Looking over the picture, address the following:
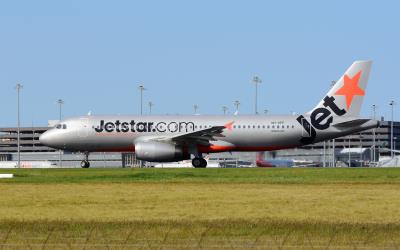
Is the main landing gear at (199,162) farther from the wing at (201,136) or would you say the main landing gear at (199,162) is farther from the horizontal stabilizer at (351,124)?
the horizontal stabilizer at (351,124)

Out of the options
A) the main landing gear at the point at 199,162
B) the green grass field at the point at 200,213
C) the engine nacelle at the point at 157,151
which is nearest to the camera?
the green grass field at the point at 200,213

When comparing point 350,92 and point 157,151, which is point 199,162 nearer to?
point 157,151

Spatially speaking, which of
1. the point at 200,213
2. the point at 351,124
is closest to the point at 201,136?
the point at 351,124

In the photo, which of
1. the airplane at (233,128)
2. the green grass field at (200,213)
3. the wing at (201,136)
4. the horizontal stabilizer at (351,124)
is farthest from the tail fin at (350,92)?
the green grass field at (200,213)

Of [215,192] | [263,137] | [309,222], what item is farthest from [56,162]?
[309,222]

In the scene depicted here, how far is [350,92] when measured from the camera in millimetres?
72750

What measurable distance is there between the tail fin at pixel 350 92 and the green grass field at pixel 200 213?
23.2 meters

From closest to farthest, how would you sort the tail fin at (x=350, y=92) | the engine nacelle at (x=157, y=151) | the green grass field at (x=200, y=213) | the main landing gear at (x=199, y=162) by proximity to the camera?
the green grass field at (x=200, y=213) → the engine nacelle at (x=157, y=151) → the main landing gear at (x=199, y=162) → the tail fin at (x=350, y=92)

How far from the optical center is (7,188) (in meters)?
42.1

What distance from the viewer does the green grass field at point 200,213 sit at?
21.8 meters

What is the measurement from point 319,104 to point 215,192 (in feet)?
115

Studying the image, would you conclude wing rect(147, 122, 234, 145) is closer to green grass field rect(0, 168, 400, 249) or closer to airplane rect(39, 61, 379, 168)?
airplane rect(39, 61, 379, 168)

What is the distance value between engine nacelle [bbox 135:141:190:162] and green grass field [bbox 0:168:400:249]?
2008cm

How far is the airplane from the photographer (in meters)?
71.4
